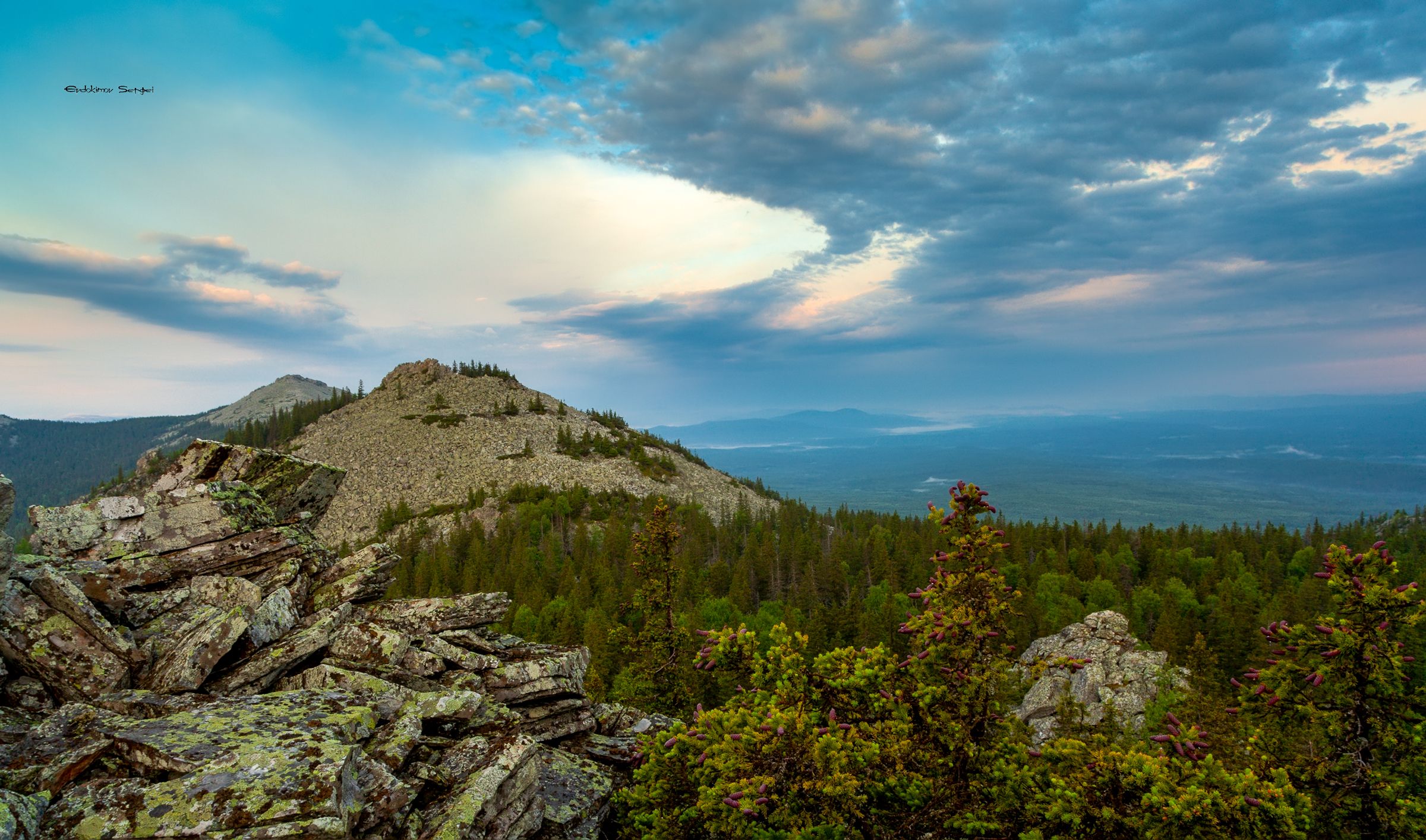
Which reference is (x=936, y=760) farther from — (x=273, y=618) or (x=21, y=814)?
(x=273, y=618)

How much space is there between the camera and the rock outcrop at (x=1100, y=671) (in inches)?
2891

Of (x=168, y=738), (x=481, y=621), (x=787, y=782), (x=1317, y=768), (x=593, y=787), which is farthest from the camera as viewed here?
(x=481, y=621)

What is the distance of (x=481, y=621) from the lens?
23500 millimetres

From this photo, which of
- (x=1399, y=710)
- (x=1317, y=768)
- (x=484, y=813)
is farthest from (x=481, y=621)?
(x=1399, y=710)

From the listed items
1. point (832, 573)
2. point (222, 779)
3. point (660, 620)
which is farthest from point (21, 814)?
point (832, 573)

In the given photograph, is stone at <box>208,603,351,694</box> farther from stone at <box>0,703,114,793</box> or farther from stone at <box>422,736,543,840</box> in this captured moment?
stone at <box>422,736,543,840</box>

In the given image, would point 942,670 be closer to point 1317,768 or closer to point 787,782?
point 787,782

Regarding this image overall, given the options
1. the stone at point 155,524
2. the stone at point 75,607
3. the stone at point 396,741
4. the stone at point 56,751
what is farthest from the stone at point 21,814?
the stone at point 155,524

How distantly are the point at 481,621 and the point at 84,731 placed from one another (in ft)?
38.4

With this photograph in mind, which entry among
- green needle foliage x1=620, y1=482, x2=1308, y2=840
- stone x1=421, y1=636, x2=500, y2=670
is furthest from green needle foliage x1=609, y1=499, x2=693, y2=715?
green needle foliage x1=620, y1=482, x2=1308, y2=840

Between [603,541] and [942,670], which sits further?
[603,541]

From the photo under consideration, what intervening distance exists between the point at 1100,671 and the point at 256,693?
87445 millimetres

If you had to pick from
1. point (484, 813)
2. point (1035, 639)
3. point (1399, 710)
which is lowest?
point (1035, 639)

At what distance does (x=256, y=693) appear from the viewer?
51.1ft
